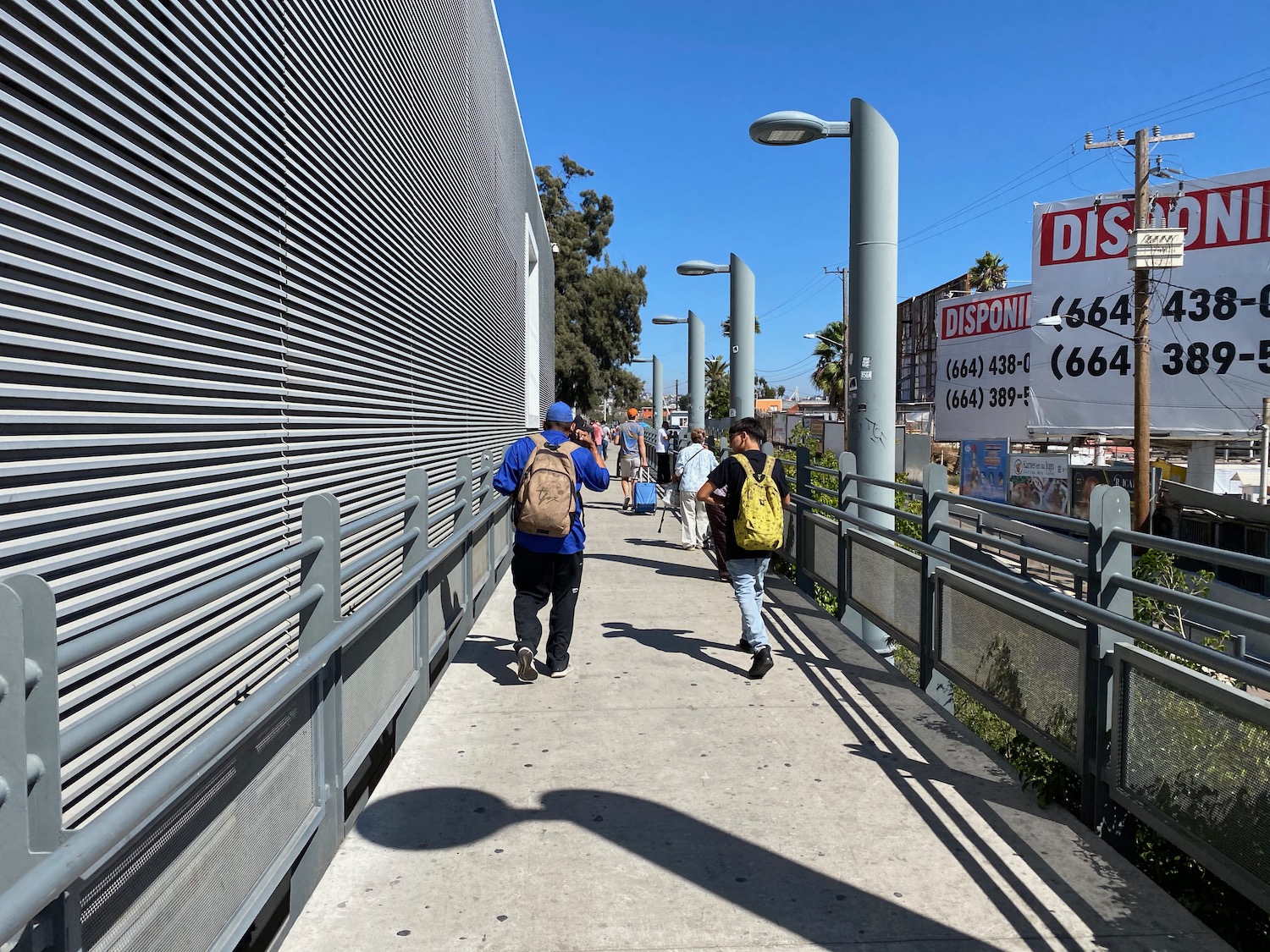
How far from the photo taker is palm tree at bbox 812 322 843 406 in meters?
66.6

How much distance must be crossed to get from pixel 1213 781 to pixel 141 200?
13.0 feet

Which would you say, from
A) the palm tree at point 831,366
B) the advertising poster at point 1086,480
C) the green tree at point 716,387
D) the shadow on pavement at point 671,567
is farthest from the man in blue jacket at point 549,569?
the green tree at point 716,387

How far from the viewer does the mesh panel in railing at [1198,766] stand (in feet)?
10.7

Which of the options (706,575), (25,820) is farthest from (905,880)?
(706,575)

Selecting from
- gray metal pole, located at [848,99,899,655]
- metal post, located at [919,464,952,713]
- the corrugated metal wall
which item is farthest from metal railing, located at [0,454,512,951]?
gray metal pole, located at [848,99,899,655]

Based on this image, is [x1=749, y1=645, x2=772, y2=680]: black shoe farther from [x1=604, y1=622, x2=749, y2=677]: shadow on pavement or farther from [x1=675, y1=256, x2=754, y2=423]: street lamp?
[x1=675, y1=256, x2=754, y2=423]: street lamp

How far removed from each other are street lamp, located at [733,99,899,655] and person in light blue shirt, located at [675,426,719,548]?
339 centimetres

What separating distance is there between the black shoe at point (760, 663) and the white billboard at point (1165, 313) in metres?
23.5

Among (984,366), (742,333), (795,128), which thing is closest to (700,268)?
(742,333)

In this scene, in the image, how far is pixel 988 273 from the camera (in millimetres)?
60094

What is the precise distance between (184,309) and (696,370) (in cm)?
1897

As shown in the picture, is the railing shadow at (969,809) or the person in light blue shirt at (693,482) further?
the person in light blue shirt at (693,482)

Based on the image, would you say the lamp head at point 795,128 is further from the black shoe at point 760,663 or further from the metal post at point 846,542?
the black shoe at point 760,663

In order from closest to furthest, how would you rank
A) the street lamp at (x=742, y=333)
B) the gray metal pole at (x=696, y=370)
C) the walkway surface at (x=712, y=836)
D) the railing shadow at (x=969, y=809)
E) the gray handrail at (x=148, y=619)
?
the gray handrail at (x=148, y=619) < the walkway surface at (x=712, y=836) < the railing shadow at (x=969, y=809) < the street lamp at (x=742, y=333) < the gray metal pole at (x=696, y=370)
